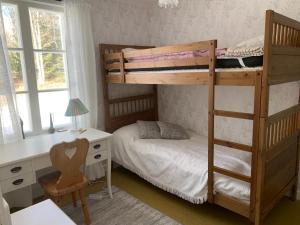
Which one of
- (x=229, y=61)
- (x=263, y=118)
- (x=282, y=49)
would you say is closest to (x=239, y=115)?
(x=263, y=118)

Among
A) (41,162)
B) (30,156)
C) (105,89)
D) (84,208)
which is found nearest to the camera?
(30,156)

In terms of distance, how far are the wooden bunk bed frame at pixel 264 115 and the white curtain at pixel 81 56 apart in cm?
59

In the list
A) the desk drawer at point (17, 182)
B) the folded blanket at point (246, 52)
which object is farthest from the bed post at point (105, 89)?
the folded blanket at point (246, 52)

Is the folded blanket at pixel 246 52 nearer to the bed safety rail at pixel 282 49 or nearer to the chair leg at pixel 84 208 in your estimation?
the bed safety rail at pixel 282 49

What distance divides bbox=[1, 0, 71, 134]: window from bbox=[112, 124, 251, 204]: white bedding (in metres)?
0.85

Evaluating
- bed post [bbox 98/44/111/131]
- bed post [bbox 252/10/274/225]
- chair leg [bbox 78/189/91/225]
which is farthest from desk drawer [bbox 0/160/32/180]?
bed post [bbox 252/10/274/225]

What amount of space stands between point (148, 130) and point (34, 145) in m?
1.41

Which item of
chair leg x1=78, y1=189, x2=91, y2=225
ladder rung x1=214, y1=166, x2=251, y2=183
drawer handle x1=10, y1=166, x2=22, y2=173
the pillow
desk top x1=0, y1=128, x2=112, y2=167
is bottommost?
chair leg x1=78, y1=189, x2=91, y2=225

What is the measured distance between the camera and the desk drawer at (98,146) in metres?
2.41

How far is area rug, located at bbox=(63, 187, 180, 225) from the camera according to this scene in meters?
2.27

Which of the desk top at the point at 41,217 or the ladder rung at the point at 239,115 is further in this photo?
the ladder rung at the point at 239,115

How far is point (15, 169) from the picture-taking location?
1.92 meters

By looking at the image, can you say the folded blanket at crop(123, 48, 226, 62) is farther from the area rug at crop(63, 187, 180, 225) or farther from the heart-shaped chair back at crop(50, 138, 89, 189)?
the area rug at crop(63, 187, 180, 225)

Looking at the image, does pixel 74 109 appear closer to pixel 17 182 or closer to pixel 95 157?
pixel 95 157
